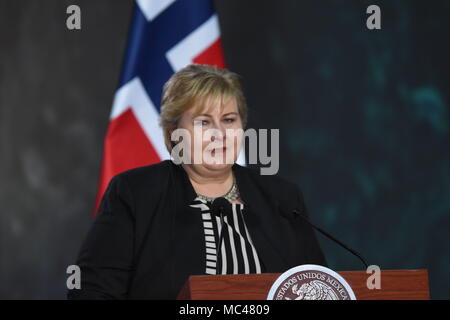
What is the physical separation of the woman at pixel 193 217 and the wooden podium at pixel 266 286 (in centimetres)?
50

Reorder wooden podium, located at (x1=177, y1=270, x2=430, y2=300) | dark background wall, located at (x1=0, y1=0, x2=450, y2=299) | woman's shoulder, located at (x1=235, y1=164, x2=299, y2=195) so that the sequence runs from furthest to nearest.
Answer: dark background wall, located at (x1=0, y1=0, x2=450, y2=299)
woman's shoulder, located at (x1=235, y1=164, x2=299, y2=195)
wooden podium, located at (x1=177, y1=270, x2=430, y2=300)

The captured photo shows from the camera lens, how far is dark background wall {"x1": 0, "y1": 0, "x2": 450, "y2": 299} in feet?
13.9

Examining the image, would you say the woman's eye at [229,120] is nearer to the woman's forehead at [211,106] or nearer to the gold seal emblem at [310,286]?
the woman's forehead at [211,106]

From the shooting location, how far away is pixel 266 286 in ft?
5.80

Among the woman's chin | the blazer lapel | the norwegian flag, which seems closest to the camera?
the blazer lapel

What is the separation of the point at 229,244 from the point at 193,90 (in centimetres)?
63

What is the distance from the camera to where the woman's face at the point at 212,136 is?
2605 mm

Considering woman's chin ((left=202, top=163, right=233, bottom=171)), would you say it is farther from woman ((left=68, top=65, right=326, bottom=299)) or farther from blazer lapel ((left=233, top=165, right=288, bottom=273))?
blazer lapel ((left=233, top=165, right=288, bottom=273))

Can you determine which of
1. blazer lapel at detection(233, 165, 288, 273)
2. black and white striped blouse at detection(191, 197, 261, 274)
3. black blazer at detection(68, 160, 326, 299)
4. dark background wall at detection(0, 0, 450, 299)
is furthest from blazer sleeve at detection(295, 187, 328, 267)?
dark background wall at detection(0, 0, 450, 299)

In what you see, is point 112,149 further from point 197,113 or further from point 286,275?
point 286,275

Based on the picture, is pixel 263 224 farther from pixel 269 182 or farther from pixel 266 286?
pixel 266 286

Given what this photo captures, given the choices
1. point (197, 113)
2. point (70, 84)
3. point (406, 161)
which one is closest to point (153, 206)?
point (197, 113)

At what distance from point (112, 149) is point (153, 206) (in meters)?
1.33

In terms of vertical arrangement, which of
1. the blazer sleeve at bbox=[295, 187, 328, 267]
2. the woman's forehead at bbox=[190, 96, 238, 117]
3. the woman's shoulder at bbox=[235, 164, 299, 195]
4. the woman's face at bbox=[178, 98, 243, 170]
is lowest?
the blazer sleeve at bbox=[295, 187, 328, 267]
